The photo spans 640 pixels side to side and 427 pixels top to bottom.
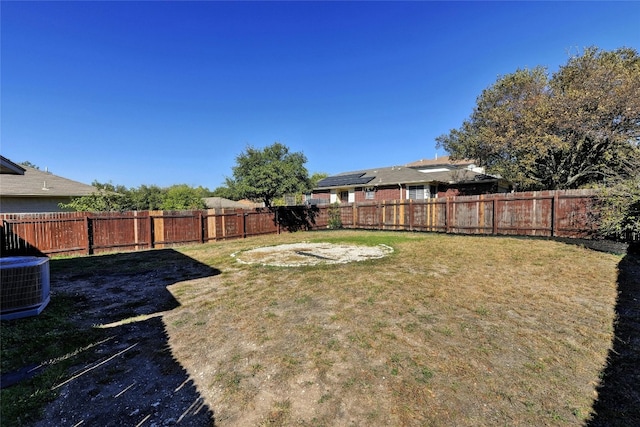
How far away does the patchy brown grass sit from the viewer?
232 cm

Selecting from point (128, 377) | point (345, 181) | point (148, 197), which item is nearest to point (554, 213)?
point (128, 377)

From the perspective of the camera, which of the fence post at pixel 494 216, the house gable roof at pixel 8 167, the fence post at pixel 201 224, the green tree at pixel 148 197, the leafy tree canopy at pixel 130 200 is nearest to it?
the house gable roof at pixel 8 167

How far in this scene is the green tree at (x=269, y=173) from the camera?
1545 centimetres

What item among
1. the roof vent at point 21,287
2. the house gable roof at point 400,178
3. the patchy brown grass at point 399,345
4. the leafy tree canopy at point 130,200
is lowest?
the patchy brown grass at point 399,345

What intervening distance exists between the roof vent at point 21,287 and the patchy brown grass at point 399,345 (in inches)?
79.5

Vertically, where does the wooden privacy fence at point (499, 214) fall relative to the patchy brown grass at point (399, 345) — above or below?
above

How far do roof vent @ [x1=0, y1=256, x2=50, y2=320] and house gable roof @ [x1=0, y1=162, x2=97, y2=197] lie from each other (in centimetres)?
1251

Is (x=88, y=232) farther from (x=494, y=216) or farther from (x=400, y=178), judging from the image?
(x=400, y=178)

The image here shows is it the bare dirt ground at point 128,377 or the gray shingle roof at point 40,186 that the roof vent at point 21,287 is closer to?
the bare dirt ground at point 128,377

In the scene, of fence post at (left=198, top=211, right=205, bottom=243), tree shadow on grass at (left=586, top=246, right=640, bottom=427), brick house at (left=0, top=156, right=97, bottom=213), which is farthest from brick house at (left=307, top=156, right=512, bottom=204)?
tree shadow on grass at (left=586, top=246, right=640, bottom=427)

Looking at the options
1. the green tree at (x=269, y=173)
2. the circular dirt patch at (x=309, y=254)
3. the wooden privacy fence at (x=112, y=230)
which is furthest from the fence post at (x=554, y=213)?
the wooden privacy fence at (x=112, y=230)

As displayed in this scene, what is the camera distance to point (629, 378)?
260 cm

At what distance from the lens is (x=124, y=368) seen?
3021mm

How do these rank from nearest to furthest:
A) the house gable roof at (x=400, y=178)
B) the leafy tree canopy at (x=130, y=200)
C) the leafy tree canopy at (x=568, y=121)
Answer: the leafy tree canopy at (x=568, y=121) → the leafy tree canopy at (x=130, y=200) → the house gable roof at (x=400, y=178)
